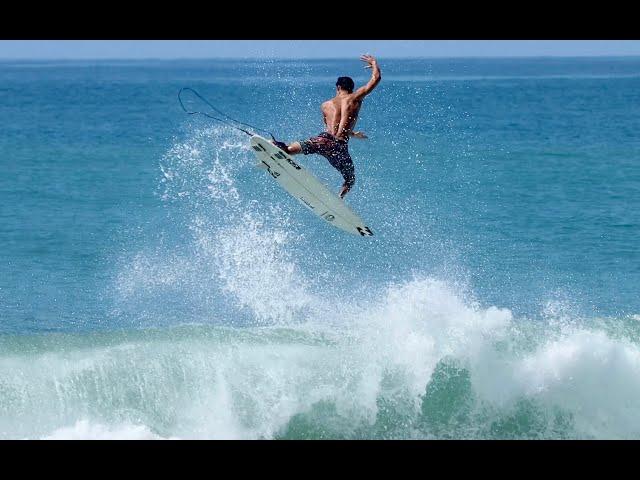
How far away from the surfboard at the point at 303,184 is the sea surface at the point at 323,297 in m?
0.86

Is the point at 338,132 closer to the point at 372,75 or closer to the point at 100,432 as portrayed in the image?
the point at 372,75

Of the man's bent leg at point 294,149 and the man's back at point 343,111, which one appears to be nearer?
the man's back at point 343,111

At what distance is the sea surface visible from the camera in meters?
12.7

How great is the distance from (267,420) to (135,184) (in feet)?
54.5

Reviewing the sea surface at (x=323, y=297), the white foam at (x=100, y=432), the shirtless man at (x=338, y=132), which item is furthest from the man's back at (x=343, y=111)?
the white foam at (x=100, y=432)

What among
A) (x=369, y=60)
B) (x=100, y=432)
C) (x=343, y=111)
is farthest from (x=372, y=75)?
(x=100, y=432)

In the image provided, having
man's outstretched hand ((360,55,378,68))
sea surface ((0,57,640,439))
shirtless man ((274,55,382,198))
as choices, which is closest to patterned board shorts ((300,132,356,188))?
shirtless man ((274,55,382,198))

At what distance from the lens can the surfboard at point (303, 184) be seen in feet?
40.7

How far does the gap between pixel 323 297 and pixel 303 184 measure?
4.10 m

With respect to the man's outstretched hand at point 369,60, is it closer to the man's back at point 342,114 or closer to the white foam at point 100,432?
the man's back at point 342,114

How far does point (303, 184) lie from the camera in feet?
42.0

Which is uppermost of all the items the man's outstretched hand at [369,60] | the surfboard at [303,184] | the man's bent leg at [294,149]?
the man's outstretched hand at [369,60]

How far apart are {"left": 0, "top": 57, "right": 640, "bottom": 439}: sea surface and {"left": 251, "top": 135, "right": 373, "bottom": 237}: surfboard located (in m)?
0.86
